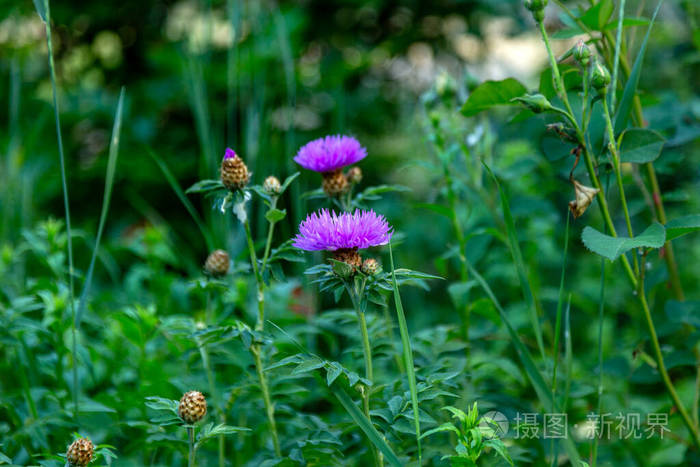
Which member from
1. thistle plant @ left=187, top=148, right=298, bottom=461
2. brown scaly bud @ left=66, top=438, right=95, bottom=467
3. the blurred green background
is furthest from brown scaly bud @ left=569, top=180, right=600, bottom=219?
the blurred green background

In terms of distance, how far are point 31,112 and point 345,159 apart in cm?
215

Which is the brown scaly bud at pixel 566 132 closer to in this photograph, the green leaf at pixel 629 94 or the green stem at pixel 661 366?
the green leaf at pixel 629 94

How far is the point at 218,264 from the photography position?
103 cm

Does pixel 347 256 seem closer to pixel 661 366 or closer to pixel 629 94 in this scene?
pixel 629 94

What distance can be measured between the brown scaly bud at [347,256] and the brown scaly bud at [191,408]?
249 millimetres

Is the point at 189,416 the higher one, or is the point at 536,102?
the point at 536,102

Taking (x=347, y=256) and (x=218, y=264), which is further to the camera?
(x=218, y=264)

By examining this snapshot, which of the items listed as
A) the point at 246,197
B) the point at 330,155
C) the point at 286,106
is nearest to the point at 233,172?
the point at 246,197

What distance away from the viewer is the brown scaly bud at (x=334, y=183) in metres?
1.01

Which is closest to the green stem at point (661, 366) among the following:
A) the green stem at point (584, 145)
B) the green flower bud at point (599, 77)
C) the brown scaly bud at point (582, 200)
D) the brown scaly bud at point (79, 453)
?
the green stem at point (584, 145)

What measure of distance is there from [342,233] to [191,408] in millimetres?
289

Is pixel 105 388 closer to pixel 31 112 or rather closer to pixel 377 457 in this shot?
pixel 377 457

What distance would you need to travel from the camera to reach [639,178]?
4.30 ft

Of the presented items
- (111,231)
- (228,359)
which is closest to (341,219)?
(228,359)
